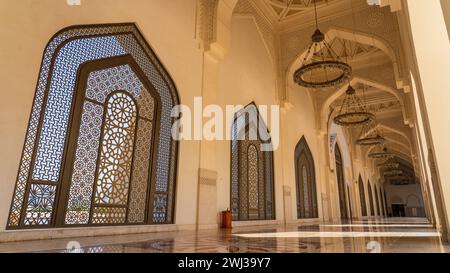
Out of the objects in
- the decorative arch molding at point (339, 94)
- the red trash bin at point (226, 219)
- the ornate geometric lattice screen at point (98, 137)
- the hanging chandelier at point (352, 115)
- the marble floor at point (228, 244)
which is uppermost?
the decorative arch molding at point (339, 94)

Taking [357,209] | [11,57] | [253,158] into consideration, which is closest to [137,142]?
[11,57]

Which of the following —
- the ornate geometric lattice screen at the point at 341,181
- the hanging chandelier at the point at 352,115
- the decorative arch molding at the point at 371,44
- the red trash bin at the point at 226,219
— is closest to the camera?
the red trash bin at the point at 226,219

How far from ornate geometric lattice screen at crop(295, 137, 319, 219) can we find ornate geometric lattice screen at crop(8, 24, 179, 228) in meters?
4.36

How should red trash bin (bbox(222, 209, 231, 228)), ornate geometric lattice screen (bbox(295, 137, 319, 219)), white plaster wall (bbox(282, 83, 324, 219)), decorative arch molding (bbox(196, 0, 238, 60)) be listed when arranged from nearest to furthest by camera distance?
red trash bin (bbox(222, 209, 231, 228)), decorative arch molding (bbox(196, 0, 238, 60)), white plaster wall (bbox(282, 83, 324, 219)), ornate geometric lattice screen (bbox(295, 137, 319, 219))

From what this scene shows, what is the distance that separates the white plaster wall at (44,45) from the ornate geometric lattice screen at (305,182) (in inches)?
157

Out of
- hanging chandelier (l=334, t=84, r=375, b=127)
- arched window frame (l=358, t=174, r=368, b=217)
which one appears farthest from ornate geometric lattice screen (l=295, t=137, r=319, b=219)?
arched window frame (l=358, t=174, r=368, b=217)

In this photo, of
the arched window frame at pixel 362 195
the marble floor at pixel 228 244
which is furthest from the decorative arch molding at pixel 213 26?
the arched window frame at pixel 362 195

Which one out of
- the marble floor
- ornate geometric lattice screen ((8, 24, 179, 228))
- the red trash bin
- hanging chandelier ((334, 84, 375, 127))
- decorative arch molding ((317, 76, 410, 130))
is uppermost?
decorative arch molding ((317, 76, 410, 130))

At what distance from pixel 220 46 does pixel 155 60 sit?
1.26 metres

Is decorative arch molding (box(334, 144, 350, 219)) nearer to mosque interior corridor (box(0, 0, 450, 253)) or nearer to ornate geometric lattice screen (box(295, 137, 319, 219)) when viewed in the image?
ornate geometric lattice screen (box(295, 137, 319, 219))

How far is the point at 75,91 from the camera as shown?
9.57ft

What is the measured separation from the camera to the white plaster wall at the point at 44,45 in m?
2.33

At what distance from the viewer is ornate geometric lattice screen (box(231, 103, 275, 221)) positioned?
511cm

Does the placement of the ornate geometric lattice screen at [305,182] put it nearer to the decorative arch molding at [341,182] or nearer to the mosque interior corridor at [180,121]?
the mosque interior corridor at [180,121]
